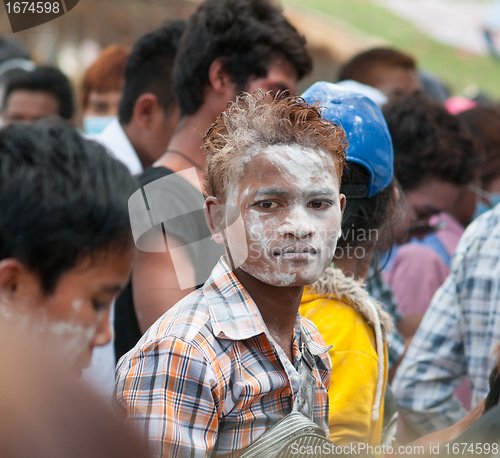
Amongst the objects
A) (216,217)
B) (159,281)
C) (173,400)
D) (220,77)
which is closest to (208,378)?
(173,400)

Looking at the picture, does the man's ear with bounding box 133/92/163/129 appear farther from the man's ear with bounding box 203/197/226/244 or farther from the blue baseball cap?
the man's ear with bounding box 203/197/226/244

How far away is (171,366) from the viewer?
1302 millimetres

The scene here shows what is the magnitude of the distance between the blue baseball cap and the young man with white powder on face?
0.95 ft

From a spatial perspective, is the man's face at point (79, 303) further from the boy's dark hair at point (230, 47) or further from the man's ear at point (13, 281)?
the boy's dark hair at point (230, 47)

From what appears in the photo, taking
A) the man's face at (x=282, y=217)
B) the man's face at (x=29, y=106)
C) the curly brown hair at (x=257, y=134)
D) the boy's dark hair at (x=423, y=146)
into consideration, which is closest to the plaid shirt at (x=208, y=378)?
the man's face at (x=282, y=217)

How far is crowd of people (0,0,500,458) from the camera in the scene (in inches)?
40.0

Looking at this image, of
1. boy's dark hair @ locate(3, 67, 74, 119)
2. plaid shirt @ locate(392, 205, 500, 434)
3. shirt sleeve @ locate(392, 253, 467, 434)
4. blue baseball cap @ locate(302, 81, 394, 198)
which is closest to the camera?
blue baseball cap @ locate(302, 81, 394, 198)

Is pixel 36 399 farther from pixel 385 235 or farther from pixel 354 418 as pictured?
pixel 385 235

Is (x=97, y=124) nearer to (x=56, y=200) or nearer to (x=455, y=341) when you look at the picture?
(x=455, y=341)

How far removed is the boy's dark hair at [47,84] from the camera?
443 centimetres

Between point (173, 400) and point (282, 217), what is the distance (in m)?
0.53

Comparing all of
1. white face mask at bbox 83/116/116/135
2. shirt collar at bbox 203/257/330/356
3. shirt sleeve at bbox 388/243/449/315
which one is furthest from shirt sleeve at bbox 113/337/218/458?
white face mask at bbox 83/116/116/135

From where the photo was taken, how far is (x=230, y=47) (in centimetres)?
239

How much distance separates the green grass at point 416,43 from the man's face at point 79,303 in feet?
58.8
